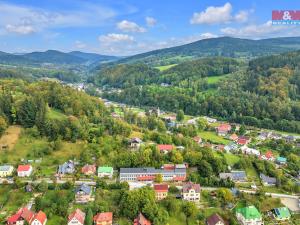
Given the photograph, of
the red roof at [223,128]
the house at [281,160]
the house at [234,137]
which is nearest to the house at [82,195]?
the house at [281,160]

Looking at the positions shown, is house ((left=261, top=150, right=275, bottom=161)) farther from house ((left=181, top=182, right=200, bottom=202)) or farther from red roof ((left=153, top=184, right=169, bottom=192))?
red roof ((left=153, top=184, right=169, bottom=192))

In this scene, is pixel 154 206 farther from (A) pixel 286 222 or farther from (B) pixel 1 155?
(B) pixel 1 155

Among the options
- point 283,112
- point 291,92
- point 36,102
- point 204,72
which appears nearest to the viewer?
point 36,102

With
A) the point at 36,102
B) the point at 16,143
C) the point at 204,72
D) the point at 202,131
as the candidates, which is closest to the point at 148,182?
the point at 16,143

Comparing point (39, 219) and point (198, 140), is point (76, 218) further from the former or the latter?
point (198, 140)

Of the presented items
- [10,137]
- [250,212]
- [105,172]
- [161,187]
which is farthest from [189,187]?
[10,137]

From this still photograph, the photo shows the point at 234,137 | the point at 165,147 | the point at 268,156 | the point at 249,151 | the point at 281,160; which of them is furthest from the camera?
the point at 234,137
